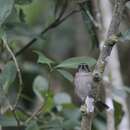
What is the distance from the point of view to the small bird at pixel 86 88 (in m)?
1.08

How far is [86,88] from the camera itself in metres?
1.17

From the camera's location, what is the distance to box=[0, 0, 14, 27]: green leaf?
128 cm

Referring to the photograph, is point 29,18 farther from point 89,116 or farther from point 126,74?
point 89,116

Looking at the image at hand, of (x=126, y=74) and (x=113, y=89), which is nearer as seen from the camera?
(x=113, y=89)

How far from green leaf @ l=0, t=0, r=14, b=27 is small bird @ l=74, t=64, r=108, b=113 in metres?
0.22

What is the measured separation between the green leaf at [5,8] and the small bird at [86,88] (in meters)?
0.22

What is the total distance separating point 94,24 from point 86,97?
21.9 inches

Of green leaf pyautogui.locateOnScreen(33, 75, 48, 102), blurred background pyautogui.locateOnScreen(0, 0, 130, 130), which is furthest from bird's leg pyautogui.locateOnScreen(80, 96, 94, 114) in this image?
green leaf pyautogui.locateOnScreen(33, 75, 48, 102)

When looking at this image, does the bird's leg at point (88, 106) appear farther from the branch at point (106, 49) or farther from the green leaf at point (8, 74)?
the green leaf at point (8, 74)

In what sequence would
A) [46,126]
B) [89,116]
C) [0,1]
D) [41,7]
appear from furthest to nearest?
[41,7], [46,126], [0,1], [89,116]

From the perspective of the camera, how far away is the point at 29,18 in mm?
3262

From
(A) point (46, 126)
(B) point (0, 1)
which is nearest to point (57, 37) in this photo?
(A) point (46, 126)

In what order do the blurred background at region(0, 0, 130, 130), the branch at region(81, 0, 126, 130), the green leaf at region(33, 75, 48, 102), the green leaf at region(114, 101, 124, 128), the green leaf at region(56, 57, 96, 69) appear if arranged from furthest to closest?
the green leaf at region(33, 75, 48, 102)
the green leaf at region(114, 101, 124, 128)
the blurred background at region(0, 0, 130, 130)
the green leaf at region(56, 57, 96, 69)
the branch at region(81, 0, 126, 130)

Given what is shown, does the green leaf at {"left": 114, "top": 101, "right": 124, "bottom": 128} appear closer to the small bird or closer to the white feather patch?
the small bird
